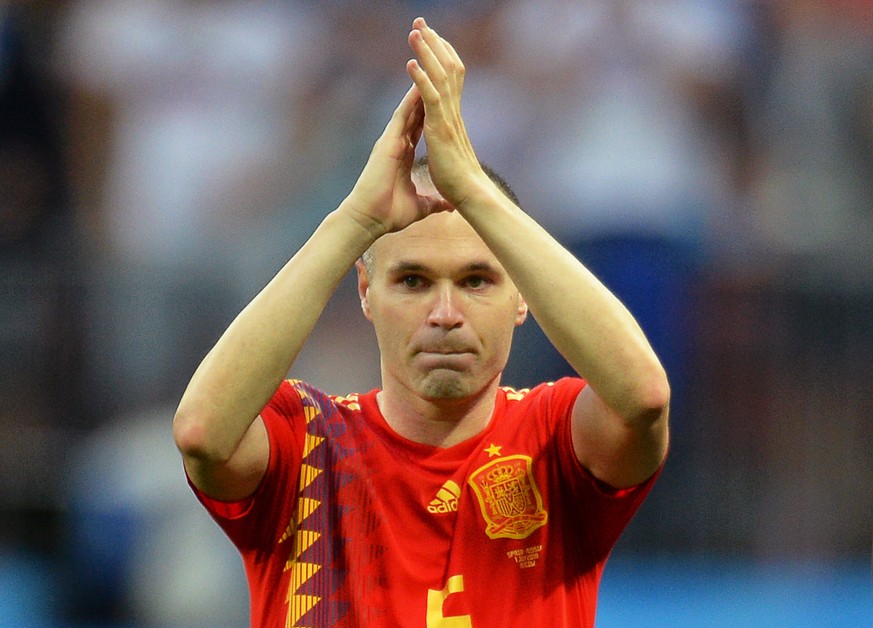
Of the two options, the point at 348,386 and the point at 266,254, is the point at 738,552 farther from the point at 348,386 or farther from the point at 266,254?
the point at 266,254

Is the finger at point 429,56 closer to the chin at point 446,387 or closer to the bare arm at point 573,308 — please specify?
the bare arm at point 573,308

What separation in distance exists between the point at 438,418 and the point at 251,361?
0.57m

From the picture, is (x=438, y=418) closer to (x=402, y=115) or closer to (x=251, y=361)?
(x=251, y=361)

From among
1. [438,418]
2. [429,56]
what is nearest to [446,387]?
[438,418]

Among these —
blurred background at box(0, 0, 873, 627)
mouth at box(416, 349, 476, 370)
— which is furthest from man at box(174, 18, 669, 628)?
blurred background at box(0, 0, 873, 627)

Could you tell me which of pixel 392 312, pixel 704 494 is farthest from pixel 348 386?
pixel 392 312

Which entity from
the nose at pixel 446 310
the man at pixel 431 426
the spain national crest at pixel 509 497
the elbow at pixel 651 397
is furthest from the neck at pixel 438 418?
the elbow at pixel 651 397

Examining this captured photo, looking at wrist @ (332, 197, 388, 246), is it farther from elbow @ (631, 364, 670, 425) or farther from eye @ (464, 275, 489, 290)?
elbow @ (631, 364, 670, 425)

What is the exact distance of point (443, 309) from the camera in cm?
258

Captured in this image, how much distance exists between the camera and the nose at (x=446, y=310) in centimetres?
257

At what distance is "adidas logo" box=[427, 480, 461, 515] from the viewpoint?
8.54 ft

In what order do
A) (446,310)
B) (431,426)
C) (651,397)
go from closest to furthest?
(651,397), (446,310), (431,426)

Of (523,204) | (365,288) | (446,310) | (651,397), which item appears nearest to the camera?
(651,397)

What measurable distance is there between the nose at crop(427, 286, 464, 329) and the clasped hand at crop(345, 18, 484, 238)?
0.19m
